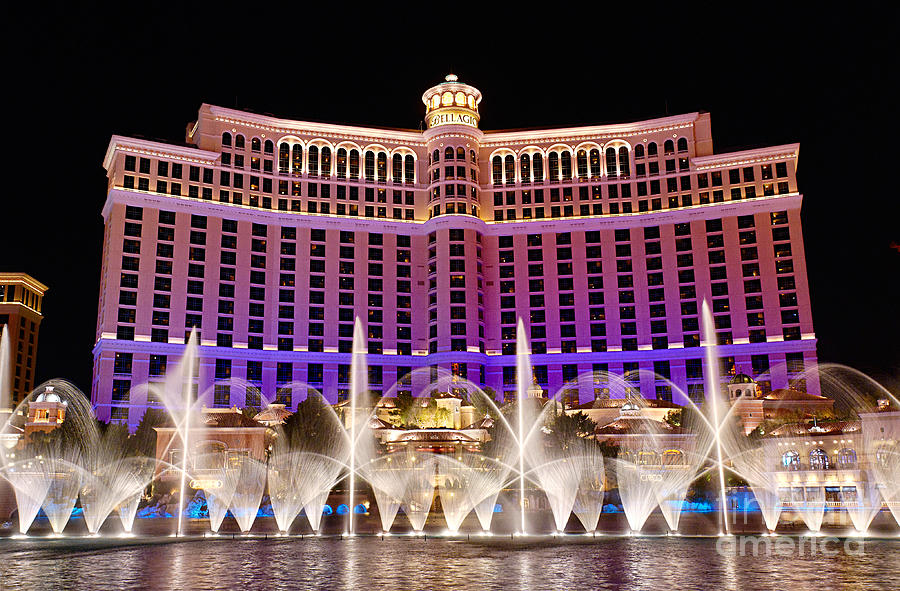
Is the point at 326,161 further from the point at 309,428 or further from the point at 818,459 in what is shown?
the point at 818,459

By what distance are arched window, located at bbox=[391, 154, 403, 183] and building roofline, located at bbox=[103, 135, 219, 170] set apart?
25.7m

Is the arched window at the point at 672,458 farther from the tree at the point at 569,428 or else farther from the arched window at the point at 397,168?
the arched window at the point at 397,168

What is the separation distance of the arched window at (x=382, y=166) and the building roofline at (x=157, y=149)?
935 inches

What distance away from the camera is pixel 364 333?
108625mm

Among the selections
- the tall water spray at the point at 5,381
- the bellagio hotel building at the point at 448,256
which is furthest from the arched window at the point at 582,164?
the tall water spray at the point at 5,381

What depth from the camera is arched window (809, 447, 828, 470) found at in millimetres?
62125

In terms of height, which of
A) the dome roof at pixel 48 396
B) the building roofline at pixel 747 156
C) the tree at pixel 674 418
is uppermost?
the building roofline at pixel 747 156

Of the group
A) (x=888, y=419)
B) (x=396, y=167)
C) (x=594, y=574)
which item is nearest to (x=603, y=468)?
(x=888, y=419)

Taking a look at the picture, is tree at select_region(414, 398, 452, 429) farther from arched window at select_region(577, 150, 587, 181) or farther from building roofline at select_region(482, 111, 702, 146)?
building roofline at select_region(482, 111, 702, 146)

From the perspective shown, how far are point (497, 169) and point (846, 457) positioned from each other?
235 feet

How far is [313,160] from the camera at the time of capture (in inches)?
4523

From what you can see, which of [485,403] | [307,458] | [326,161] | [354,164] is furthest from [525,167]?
[307,458]

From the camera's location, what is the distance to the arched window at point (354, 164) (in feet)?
381

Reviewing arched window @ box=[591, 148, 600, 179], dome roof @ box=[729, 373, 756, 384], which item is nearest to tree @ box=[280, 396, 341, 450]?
dome roof @ box=[729, 373, 756, 384]
